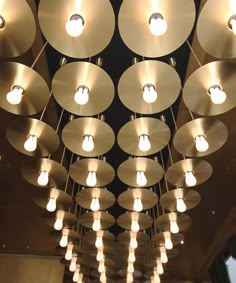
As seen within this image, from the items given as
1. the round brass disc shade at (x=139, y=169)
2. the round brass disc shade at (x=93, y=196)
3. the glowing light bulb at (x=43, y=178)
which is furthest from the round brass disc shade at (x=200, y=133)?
the glowing light bulb at (x=43, y=178)

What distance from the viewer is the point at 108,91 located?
61.8 inches

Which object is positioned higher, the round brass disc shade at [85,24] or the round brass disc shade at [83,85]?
the round brass disc shade at [85,24]

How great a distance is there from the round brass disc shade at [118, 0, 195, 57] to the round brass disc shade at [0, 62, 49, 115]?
55 centimetres

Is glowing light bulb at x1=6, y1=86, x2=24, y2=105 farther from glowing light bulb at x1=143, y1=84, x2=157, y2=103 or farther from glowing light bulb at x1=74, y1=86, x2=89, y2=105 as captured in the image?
glowing light bulb at x1=143, y1=84, x2=157, y2=103

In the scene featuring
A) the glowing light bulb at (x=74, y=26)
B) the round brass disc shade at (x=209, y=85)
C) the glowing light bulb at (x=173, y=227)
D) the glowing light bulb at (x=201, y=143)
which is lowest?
the glowing light bulb at (x=173, y=227)

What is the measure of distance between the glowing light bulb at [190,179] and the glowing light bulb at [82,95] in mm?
1028

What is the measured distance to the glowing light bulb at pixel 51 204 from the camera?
240cm

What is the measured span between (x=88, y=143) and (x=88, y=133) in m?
0.07

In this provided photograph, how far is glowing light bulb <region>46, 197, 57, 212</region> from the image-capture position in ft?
7.86

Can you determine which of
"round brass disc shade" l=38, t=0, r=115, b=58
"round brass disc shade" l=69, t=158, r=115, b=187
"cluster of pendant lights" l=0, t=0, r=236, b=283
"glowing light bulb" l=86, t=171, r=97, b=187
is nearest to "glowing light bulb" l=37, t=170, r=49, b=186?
"cluster of pendant lights" l=0, t=0, r=236, b=283

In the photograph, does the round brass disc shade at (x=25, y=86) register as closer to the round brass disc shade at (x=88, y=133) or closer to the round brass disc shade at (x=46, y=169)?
the round brass disc shade at (x=88, y=133)

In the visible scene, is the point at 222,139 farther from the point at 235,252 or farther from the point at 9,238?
the point at 9,238

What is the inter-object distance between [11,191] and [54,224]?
1301mm

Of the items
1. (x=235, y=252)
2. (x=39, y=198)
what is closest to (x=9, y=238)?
(x=39, y=198)
